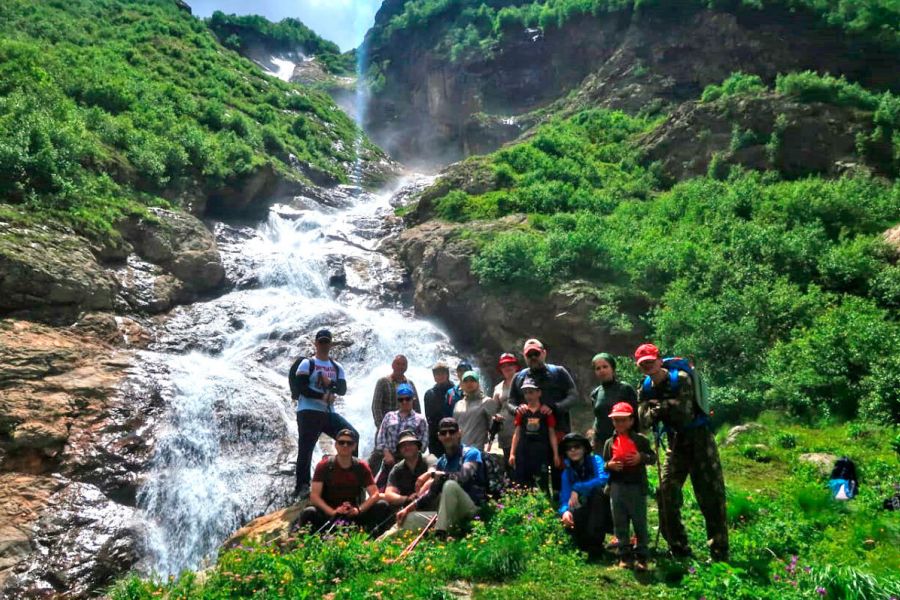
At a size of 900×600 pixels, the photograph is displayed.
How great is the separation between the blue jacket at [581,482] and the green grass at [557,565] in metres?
0.26

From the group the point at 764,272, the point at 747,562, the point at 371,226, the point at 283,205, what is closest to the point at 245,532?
the point at 747,562

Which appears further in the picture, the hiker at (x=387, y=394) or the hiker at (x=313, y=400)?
the hiker at (x=387, y=394)

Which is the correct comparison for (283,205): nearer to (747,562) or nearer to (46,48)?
(46,48)

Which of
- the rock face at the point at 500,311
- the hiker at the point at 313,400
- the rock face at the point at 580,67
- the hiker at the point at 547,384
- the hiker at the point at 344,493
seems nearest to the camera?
the hiker at the point at 344,493

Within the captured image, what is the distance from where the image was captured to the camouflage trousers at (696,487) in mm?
5621

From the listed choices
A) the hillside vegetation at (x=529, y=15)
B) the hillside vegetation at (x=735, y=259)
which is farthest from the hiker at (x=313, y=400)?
the hillside vegetation at (x=529, y=15)

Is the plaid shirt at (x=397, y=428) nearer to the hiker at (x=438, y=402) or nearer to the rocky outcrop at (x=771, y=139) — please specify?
the hiker at (x=438, y=402)

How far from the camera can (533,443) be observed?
7.30 metres

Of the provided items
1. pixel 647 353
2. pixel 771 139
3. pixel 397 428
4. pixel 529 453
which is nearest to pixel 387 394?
pixel 397 428

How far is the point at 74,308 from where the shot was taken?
14523 millimetres

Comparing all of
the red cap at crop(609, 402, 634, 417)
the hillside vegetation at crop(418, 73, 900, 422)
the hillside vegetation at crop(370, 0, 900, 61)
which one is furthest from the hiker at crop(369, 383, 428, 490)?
the hillside vegetation at crop(370, 0, 900, 61)

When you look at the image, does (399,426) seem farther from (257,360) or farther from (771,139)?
(771,139)

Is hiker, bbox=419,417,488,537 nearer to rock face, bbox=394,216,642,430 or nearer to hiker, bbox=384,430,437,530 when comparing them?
hiker, bbox=384,430,437,530

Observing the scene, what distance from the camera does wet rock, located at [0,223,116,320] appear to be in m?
13.5
